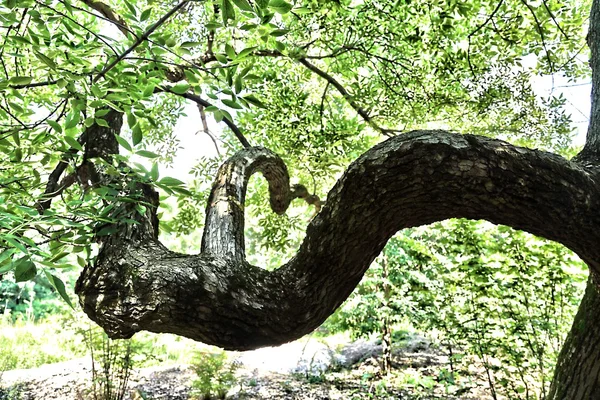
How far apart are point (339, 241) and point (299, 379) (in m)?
4.28

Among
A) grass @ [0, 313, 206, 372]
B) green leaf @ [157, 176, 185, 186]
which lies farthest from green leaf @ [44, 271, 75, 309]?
grass @ [0, 313, 206, 372]

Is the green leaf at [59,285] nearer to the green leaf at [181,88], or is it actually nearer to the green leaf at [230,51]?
the green leaf at [181,88]

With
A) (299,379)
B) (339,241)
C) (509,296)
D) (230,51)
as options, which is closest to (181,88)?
(230,51)

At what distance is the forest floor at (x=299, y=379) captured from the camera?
4.68 meters

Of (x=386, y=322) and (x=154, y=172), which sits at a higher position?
(x=386, y=322)

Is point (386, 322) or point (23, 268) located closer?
point (23, 268)

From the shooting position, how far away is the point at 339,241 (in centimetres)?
175

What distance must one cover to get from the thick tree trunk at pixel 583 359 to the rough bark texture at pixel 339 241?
70 centimetres

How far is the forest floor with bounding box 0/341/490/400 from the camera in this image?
184 inches

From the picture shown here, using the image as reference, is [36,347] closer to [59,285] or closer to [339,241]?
[339,241]

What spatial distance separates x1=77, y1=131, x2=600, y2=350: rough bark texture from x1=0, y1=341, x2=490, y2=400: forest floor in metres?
2.51

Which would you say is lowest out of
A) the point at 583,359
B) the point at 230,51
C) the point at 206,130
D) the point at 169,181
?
the point at 583,359

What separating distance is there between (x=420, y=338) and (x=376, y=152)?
576 centimetres

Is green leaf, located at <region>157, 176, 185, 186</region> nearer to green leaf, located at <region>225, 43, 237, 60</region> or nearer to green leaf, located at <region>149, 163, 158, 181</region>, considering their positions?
green leaf, located at <region>149, 163, 158, 181</region>
